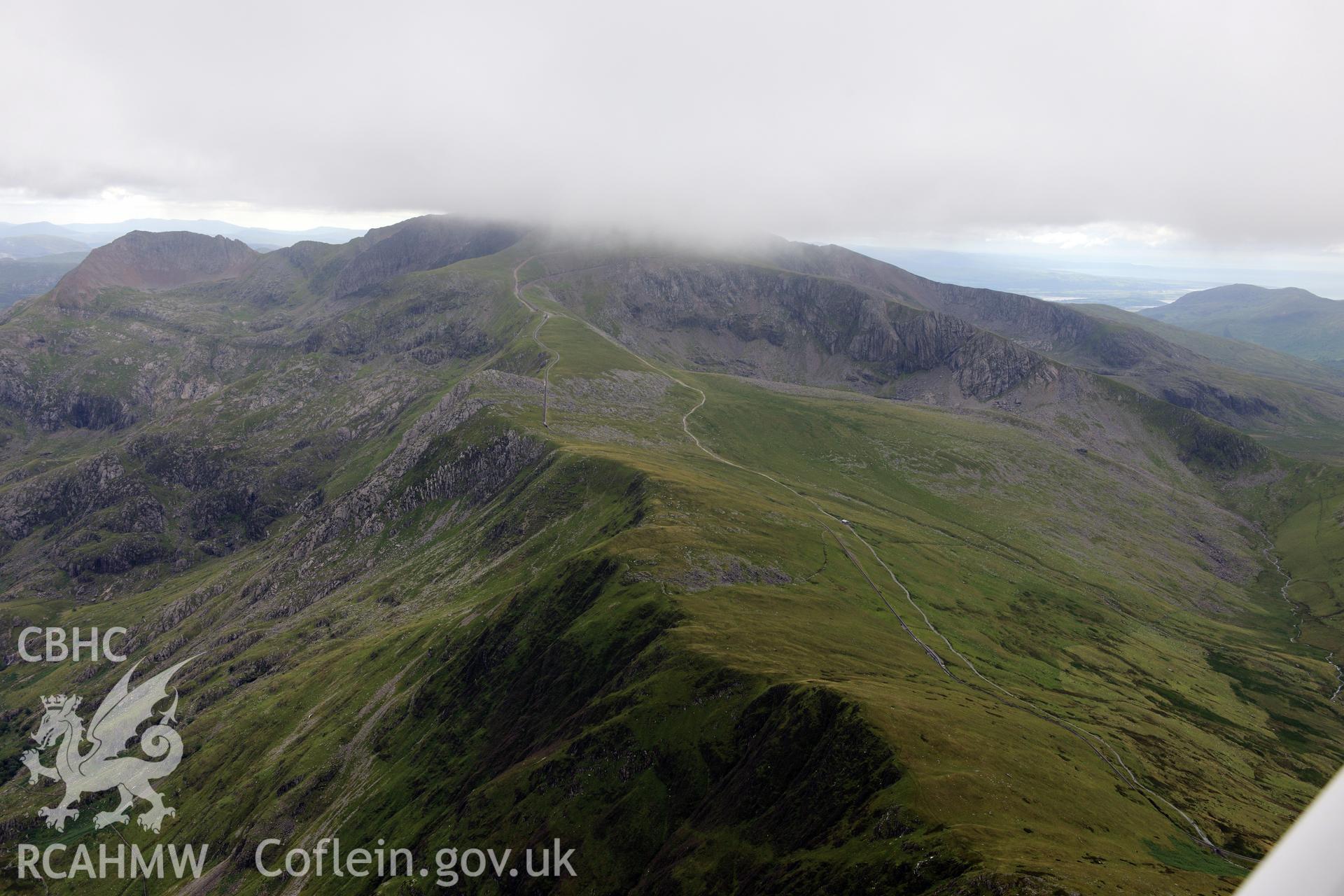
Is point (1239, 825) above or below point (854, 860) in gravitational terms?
below

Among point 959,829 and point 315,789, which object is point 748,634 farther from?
point 315,789

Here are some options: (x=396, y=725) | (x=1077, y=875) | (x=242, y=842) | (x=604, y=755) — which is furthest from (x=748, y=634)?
(x=242, y=842)

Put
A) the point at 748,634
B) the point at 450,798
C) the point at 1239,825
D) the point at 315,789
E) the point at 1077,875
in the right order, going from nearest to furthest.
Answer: the point at 1077,875
the point at 1239,825
the point at 748,634
the point at 450,798
the point at 315,789

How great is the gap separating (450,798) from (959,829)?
111m

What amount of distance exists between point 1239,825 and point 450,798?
14565cm

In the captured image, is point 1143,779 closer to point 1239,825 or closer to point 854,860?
point 1239,825

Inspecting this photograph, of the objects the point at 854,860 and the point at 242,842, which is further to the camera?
the point at 242,842

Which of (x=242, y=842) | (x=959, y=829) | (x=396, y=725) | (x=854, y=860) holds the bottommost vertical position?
(x=242, y=842)

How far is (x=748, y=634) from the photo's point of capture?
13188cm

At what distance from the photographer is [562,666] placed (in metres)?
148

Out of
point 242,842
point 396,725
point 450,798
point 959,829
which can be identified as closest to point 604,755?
point 450,798

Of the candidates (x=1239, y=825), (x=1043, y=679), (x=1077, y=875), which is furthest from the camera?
(x=1043, y=679)

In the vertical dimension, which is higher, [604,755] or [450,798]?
[604,755]

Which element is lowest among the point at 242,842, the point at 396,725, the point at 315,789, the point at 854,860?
the point at 242,842
